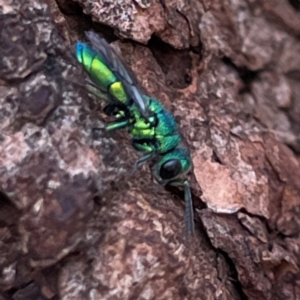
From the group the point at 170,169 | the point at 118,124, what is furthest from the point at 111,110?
the point at 170,169

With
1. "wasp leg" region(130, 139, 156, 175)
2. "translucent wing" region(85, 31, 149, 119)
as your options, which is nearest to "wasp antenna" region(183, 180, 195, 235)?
"wasp leg" region(130, 139, 156, 175)

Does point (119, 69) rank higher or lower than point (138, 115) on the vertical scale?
higher

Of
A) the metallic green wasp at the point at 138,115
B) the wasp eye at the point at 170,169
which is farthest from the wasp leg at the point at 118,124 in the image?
the wasp eye at the point at 170,169

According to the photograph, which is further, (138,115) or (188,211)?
(138,115)

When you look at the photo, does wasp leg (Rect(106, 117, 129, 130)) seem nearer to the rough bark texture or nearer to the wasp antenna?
the rough bark texture

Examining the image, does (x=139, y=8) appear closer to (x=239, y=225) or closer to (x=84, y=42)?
(x=84, y=42)

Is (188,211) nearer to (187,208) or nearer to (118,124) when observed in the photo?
(187,208)

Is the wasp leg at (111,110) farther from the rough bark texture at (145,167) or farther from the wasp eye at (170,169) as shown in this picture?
the wasp eye at (170,169)
